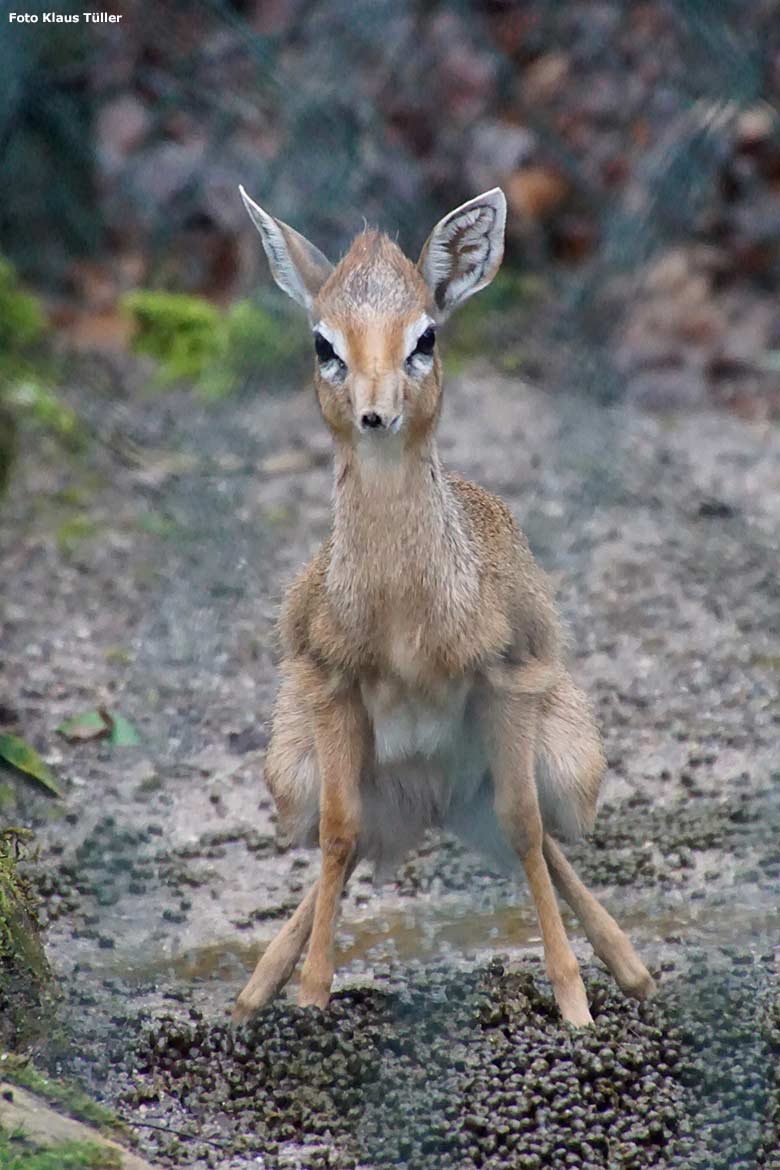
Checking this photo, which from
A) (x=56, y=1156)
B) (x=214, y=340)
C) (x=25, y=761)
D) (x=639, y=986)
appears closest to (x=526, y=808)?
(x=639, y=986)

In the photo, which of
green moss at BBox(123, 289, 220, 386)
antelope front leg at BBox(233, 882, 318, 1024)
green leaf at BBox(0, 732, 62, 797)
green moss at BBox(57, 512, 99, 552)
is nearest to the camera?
antelope front leg at BBox(233, 882, 318, 1024)

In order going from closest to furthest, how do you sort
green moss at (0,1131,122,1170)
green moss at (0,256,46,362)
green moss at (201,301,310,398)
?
green moss at (0,1131,122,1170)
green moss at (201,301,310,398)
green moss at (0,256,46,362)

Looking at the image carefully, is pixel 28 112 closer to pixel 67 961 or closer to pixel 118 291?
pixel 118 291

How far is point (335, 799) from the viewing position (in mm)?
4145

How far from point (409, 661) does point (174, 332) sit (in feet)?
16.2

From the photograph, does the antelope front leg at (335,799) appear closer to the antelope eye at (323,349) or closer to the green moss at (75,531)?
the antelope eye at (323,349)

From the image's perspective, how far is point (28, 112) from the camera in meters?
8.25

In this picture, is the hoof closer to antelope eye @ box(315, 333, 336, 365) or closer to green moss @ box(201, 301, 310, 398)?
antelope eye @ box(315, 333, 336, 365)

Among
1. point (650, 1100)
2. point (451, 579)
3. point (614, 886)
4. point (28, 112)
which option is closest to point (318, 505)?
point (28, 112)

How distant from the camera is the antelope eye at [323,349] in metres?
3.81

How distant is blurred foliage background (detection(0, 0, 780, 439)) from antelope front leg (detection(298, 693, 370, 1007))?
3490mm

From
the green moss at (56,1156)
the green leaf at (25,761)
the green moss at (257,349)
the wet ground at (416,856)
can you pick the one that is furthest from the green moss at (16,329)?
the green moss at (56,1156)

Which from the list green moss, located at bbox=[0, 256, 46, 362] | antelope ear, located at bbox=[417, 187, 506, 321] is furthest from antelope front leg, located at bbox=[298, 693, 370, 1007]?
green moss, located at bbox=[0, 256, 46, 362]

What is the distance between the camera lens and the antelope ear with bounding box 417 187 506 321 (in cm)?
394
